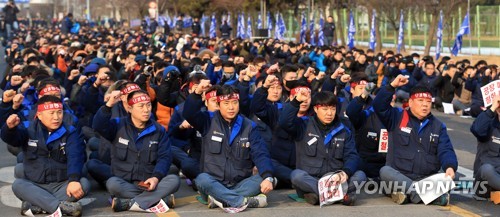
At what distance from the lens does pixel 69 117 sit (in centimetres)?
992

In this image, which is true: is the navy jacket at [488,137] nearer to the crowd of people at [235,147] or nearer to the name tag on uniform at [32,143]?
the crowd of people at [235,147]

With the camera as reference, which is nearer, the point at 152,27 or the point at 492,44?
the point at 492,44

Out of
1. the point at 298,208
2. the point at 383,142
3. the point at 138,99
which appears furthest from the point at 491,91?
the point at 138,99

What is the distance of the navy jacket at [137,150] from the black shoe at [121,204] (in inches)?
11.7

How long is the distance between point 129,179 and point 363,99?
2.69m

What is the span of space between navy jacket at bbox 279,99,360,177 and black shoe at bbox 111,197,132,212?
1.78m

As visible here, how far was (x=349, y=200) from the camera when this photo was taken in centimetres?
964

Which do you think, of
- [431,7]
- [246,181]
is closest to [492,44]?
[431,7]

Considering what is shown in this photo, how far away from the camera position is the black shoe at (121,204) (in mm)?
9336

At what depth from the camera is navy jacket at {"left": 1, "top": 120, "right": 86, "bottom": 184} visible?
928cm

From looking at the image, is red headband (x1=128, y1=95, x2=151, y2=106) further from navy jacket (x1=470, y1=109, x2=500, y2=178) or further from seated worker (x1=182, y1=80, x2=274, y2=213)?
navy jacket (x1=470, y1=109, x2=500, y2=178)

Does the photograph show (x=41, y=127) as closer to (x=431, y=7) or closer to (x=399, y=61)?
(x=399, y=61)

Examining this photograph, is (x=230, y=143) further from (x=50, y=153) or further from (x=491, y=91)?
(x=491, y=91)

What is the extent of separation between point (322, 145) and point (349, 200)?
25.2 inches
